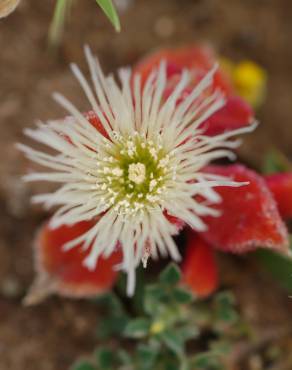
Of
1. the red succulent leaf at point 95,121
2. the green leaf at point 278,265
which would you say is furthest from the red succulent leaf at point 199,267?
the red succulent leaf at point 95,121

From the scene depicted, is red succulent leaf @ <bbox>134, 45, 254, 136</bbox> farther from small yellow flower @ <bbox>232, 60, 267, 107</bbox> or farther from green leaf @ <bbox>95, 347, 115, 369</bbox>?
green leaf @ <bbox>95, 347, 115, 369</bbox>

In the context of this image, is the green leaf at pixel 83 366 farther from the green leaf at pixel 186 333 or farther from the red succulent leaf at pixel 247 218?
the red succulent leaf at pixel 247 218

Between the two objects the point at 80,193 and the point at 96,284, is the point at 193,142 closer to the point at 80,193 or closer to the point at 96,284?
the point at 80,193

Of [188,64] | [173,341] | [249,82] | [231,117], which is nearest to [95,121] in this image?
[231,117]

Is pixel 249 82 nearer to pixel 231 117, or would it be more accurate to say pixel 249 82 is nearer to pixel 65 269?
pixel 231 117

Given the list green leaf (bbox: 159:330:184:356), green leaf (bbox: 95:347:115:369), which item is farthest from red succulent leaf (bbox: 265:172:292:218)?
green leaf (bbox: 95:347:115:369)

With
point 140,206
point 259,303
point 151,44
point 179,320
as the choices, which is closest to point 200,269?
point 179,320

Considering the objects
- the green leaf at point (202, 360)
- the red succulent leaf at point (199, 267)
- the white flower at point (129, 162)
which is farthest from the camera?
the red succulent leaf at point (199, 267)
